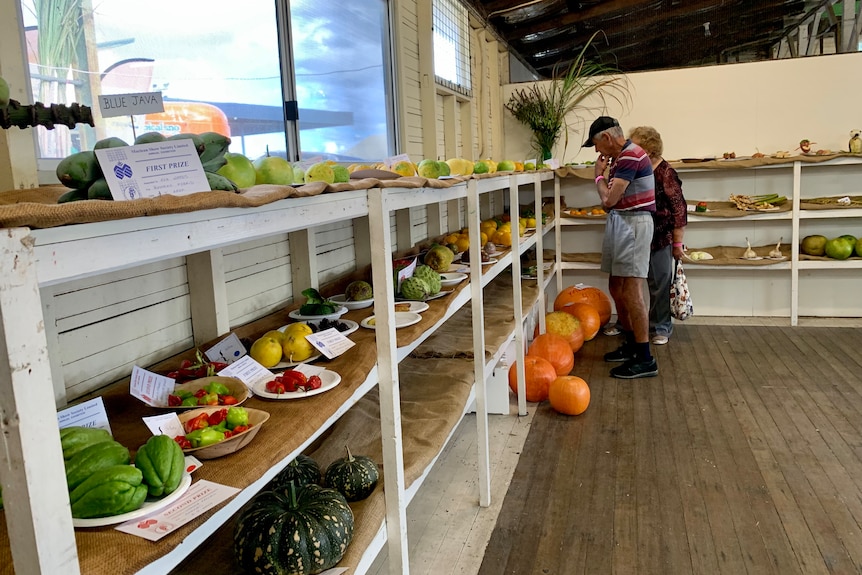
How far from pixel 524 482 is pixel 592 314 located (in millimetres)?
2679

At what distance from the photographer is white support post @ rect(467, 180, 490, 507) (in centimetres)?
297

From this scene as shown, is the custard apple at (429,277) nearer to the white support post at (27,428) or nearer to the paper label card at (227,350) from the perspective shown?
the paper label card at (227,350)

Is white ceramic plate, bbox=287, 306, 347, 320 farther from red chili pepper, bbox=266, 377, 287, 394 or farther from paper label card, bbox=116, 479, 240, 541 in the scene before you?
paper label card, bbox=116, 479, 240, 541

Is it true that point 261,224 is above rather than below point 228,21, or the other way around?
below

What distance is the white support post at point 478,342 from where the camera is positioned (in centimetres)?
297

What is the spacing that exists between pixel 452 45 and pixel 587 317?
2.48m

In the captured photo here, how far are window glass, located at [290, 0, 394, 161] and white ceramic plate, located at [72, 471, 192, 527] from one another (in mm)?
2145

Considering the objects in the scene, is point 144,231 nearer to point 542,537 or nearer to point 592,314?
point 542,537

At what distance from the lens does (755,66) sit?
20.4ft

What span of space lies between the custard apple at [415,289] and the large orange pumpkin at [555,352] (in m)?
2.00

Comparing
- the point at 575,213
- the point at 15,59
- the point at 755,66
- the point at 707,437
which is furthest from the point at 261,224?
the point at 755,66

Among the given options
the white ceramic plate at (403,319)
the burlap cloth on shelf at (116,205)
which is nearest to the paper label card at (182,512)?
the burlap cloth on shelf at (116,205)

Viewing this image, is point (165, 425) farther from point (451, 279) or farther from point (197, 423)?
point (451, 279)

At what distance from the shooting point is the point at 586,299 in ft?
19.3
